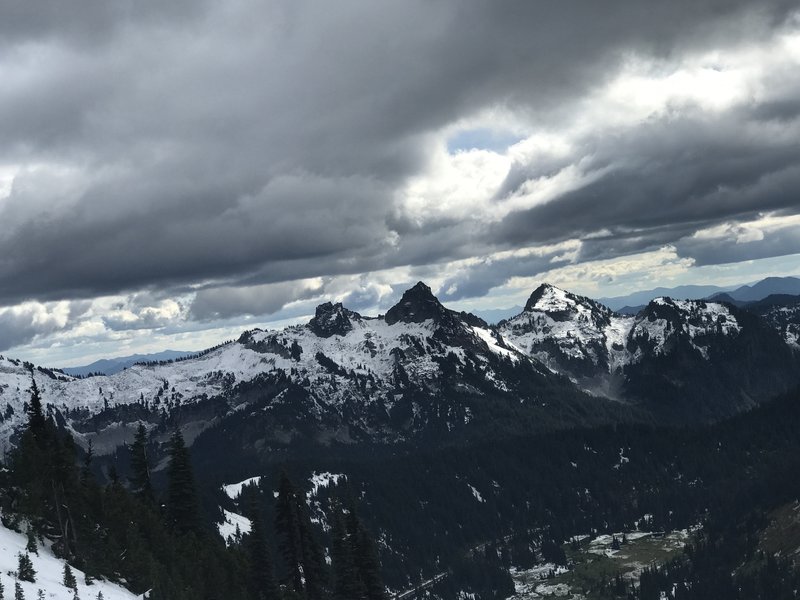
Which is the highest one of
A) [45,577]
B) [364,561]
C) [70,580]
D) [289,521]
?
[45,577]

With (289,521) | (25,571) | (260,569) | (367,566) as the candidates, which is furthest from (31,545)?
(367,566)

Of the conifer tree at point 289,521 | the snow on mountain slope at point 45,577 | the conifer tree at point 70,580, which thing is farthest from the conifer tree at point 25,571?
the conifer tree at point 289,521

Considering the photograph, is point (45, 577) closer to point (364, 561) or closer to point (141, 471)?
point (364, 561)

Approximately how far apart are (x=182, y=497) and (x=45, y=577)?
3903cm

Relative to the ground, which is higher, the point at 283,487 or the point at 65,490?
the point at 65,490

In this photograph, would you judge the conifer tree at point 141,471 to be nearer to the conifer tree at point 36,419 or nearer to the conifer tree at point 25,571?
the conifer tree at point 36,419

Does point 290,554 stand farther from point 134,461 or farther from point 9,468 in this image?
point 9,468

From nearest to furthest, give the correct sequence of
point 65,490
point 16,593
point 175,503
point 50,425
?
point 16,593, point 65,490, point 50,425, point 175,503

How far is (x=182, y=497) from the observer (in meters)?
93.2

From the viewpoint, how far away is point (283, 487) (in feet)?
272

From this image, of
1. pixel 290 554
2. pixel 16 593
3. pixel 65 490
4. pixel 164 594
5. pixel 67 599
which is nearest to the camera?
pixel 16 593

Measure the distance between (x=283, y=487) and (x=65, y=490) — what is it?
21.4 meters

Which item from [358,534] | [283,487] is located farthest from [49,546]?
[358,534]

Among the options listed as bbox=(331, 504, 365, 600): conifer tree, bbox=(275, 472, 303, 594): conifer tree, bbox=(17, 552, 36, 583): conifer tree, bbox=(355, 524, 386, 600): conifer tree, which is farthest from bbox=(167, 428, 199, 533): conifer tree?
bbox=(17, 552, 36, 583): conifer tree
